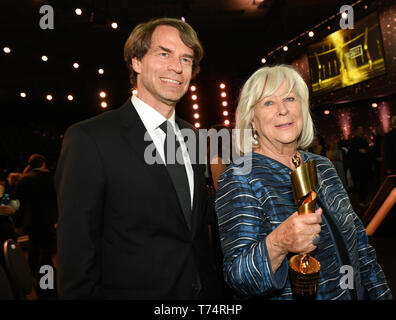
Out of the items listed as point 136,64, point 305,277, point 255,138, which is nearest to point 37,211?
point 136,64

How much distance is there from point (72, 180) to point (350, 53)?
337 inches

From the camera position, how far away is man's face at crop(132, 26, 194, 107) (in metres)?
1.37

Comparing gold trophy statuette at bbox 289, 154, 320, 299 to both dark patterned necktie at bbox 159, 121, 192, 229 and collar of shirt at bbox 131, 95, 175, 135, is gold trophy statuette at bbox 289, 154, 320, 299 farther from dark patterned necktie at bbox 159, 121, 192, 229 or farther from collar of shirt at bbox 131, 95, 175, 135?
collar of shirt at bbox 131, 95, 175, 135

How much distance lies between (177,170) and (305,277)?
0.65 meters

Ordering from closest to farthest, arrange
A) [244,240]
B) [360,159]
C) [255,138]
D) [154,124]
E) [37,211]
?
[244,240], [154,124], [255,138], [37,211], [360,159]

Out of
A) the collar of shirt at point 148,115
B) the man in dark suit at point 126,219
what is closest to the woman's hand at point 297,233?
the man in dark suit at point 126,219

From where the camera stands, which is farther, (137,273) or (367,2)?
(367,2)

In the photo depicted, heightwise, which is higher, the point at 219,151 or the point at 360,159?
the point at 360,159

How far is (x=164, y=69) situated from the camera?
1.40m

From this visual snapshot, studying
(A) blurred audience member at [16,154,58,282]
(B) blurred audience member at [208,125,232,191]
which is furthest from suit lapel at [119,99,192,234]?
(A) blurred audience member at [16,154,58,282]

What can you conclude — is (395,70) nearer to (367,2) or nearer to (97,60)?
(367,2)

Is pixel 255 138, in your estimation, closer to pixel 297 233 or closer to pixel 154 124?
pixel 154 124

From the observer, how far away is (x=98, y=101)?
933cm
